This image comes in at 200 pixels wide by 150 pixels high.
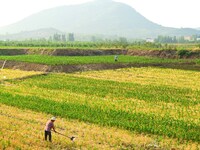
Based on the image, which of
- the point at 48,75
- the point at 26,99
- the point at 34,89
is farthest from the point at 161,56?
the point at 26,99

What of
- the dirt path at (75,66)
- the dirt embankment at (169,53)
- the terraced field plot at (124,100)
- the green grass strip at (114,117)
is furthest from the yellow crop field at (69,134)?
the dirt embankment at (169,53)

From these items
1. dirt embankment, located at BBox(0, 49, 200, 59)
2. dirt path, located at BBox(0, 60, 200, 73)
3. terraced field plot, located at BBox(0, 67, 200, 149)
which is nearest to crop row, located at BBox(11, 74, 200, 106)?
terraced field plot, located at BBox(0, 67, 200, 149)

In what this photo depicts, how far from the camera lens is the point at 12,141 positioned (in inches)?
792

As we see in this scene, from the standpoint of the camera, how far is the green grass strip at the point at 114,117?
74.3 ft

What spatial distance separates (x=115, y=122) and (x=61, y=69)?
30569 millimetres

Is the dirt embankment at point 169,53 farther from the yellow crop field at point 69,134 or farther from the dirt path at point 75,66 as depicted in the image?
the yellow crop field at point 69,134

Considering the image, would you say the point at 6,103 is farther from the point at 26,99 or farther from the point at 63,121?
the point at 63,121

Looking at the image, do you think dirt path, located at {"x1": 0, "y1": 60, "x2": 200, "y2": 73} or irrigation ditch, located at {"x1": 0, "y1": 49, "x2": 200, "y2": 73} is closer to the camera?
dirt path, located at {"x1": 0, "y1": 60, "x2": 200, "y2": 73}

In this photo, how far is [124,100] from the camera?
105 feet

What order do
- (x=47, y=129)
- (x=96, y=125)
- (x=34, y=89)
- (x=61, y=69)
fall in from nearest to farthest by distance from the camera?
(x=47, y=129) → (x=96, y=125) → (x=34, y=89) → (x=61, y=69)

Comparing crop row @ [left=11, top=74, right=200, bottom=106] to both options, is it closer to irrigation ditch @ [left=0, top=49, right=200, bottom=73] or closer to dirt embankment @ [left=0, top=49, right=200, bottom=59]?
irrigation ditch @ [left=0, top=49, right=200, bottom=73]

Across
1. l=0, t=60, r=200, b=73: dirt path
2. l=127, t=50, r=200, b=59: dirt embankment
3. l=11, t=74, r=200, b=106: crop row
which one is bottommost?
l=11, t=74, r=200, b=106: crop row

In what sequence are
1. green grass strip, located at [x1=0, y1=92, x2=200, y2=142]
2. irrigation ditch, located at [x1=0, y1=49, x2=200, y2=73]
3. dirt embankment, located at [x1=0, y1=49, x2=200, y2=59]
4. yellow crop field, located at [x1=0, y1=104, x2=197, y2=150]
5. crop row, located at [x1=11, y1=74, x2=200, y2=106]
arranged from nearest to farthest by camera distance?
yellow crop field, located at [x1=0, y1=104, x2=197, y2=150], green grass strip, located at [x1=0, y1=92, x2=200, y2=142], crop row, located at [x1=11, y1=74, x2=200, y2=106], irrigation ditch, located at [x1=0, y1=49, x2=200, y2=73], dirt embankment, located at [x1=0, y1=49, x2=200, y2=59]

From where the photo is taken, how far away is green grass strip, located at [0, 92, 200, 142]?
22641 millimetres
